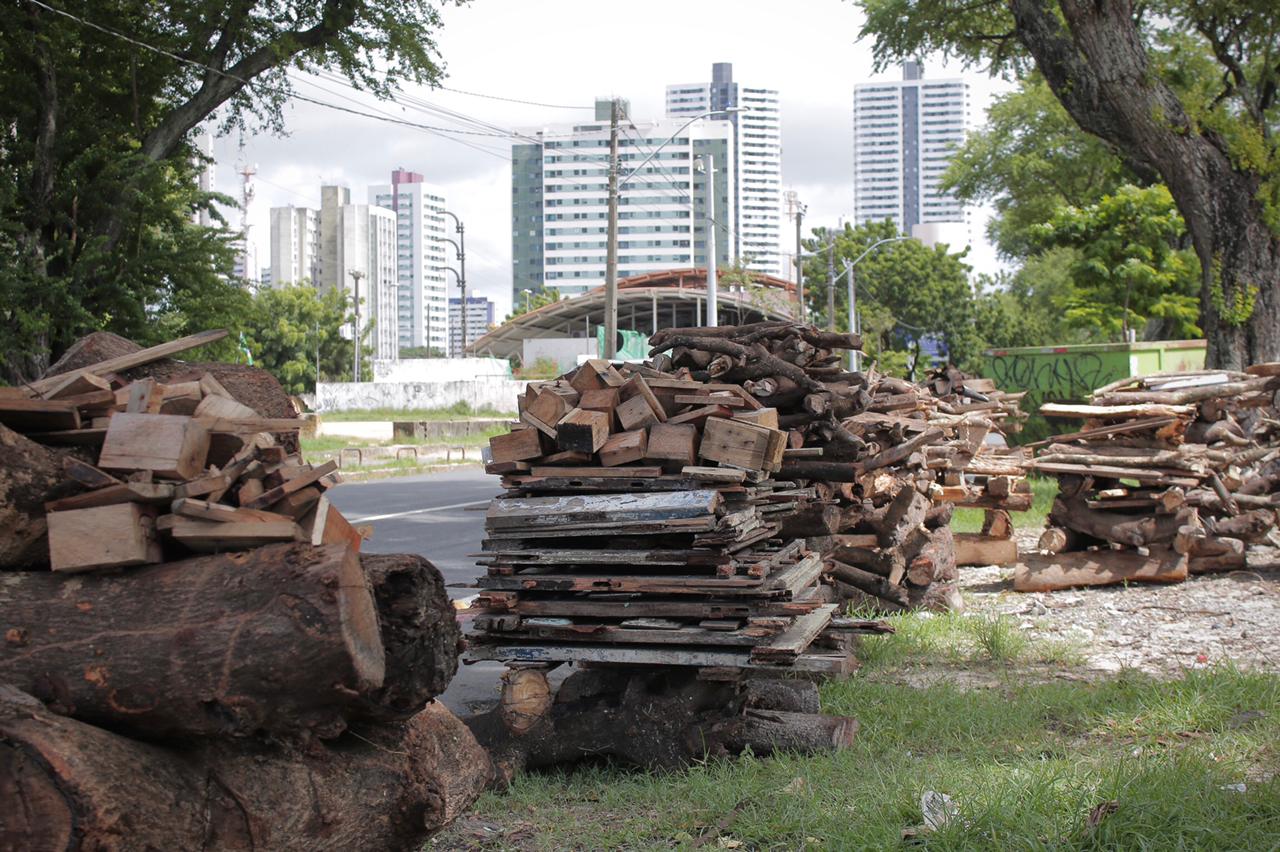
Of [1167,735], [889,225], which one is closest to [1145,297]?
A: [1167,735]

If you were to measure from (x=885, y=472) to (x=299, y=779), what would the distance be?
692cm

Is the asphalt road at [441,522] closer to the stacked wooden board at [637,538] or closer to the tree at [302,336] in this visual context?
the stacked wooden board at [637,538]

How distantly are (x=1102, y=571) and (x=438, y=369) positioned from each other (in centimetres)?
5691

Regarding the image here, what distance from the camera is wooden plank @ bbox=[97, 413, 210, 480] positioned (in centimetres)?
357

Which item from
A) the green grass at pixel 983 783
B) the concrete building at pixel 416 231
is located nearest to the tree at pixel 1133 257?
the green grass at pixel 983 783

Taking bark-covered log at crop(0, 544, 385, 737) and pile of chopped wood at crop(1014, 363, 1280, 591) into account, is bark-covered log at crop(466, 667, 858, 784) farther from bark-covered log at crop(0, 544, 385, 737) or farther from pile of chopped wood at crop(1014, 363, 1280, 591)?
pile of chopped wood at crop(1014, 363, 1280, 591)

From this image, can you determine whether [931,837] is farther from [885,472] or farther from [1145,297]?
[1145,297]

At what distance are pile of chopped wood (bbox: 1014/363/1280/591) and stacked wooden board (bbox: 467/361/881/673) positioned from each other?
5768 mm

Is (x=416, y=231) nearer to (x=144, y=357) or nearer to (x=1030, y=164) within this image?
(x=1030, y=164)

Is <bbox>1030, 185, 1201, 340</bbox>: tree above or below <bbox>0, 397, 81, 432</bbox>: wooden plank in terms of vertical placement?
above

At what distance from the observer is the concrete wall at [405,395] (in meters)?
50.5

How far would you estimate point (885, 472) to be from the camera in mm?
9875

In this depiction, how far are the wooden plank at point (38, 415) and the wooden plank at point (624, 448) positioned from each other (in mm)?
3032

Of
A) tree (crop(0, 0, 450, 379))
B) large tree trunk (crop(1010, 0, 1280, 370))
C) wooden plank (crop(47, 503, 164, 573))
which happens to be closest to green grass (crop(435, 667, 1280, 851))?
wooden plank (crop(47, 503, 164, 573))
